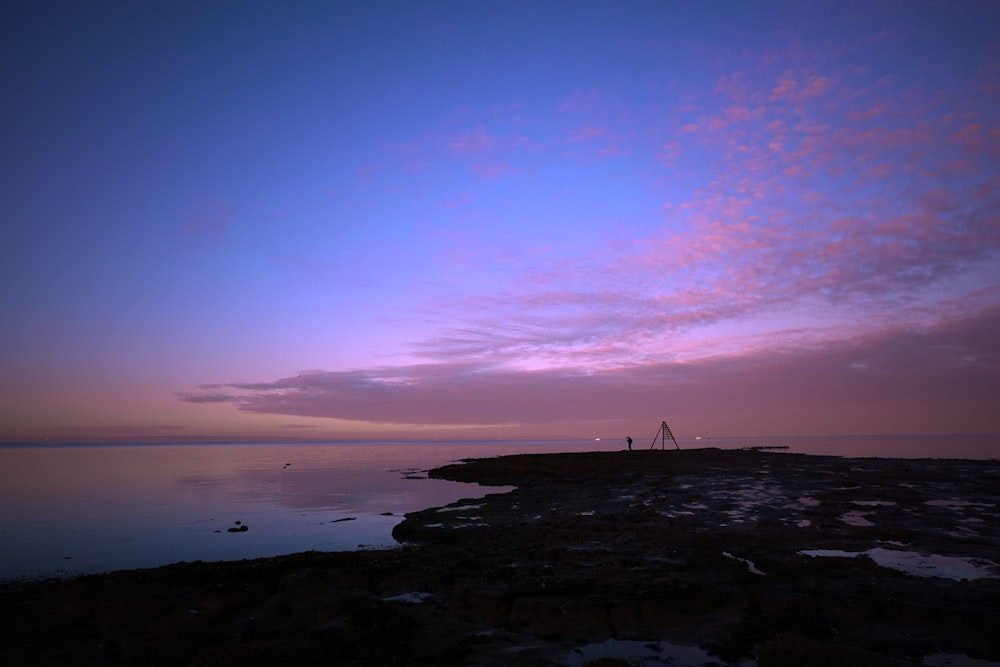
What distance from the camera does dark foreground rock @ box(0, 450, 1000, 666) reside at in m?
9.70

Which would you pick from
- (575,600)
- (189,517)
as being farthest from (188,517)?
(575,600)

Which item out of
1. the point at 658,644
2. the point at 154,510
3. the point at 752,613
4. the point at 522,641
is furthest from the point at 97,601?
the point at 154,510

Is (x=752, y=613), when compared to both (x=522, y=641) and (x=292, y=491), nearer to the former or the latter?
(x=522, y=641)

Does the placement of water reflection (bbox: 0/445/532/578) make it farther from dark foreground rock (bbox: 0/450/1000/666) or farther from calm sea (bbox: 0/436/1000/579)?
dark foreground rock (bbox: 0/450/1000/666)

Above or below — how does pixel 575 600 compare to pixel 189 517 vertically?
above

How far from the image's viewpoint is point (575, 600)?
12.0 m

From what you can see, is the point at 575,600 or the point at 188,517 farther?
the point at 188,517

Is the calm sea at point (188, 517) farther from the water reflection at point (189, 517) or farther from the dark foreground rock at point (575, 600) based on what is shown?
the dark foreground rock at point (575, 600)

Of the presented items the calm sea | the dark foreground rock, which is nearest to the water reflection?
the calm sea

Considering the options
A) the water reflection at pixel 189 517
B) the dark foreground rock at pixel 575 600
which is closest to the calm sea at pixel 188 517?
the water reflection at pixel 189 517

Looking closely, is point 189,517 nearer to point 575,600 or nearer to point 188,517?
point 188,517

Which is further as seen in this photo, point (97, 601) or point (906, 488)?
point (906, 488)

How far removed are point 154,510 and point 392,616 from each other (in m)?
28.5

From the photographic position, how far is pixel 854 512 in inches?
917
